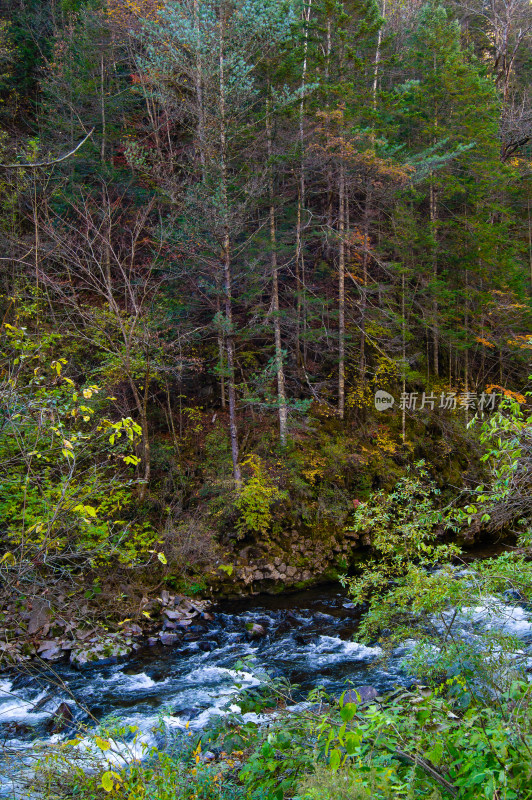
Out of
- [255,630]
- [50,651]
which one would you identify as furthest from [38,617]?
[255,630]

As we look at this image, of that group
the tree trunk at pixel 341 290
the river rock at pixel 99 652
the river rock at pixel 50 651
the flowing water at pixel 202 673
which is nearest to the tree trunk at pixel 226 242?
the flowing water at pixel 202 673

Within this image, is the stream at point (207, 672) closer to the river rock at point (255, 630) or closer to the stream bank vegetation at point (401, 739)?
the river rock at point (255, 630)

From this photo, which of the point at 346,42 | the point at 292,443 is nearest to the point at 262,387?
the point at 292,443

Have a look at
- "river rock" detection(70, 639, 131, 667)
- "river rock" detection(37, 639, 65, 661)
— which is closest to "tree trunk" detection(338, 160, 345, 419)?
"river rock" detection(70, 639, 131, 667)

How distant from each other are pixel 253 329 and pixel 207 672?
24.0 ft

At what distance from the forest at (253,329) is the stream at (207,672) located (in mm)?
71

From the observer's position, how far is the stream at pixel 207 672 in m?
6.46

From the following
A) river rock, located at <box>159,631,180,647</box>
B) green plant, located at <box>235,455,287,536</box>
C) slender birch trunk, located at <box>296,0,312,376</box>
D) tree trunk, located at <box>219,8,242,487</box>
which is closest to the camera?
river rock, located at <box>159,631,180,647</box>

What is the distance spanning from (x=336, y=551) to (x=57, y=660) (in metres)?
6.33

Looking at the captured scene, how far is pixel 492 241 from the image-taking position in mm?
15797

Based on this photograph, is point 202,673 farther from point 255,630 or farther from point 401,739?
point 401,739

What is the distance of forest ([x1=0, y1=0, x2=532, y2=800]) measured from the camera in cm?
739

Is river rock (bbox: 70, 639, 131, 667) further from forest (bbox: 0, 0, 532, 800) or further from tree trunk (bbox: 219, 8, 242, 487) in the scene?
tree trunk (bbox: 219, 8, 242, 487)

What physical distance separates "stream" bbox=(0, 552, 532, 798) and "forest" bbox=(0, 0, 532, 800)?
7cm
